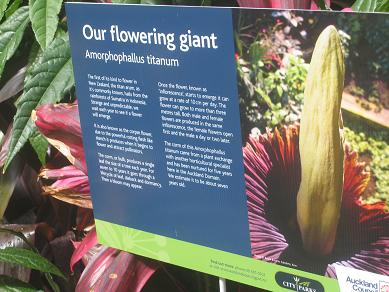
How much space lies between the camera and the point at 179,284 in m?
1.78

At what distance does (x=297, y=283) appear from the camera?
1.27 meters

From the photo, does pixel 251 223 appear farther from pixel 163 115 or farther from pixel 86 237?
pixel 86 237

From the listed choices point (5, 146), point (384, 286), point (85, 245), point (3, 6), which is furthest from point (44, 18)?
point (384, 286)

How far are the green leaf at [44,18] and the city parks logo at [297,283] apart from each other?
0.68 meters

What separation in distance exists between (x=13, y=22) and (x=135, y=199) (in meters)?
0.57

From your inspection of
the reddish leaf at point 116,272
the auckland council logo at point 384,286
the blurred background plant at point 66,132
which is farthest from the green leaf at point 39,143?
the auckland council logo at point 384,286

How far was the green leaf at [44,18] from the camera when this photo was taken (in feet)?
5.25

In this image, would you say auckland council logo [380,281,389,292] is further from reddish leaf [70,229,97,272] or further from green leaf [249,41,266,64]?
reddish leaf [70,229,97,272]

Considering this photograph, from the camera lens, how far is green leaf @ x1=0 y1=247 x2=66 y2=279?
161 cm

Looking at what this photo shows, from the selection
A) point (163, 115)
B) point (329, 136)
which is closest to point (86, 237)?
point (163, 115)

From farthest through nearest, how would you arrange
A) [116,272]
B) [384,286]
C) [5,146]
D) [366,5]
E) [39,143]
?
[5,146] < [39,143] < [116,272] < [366,5] < [384,286]
